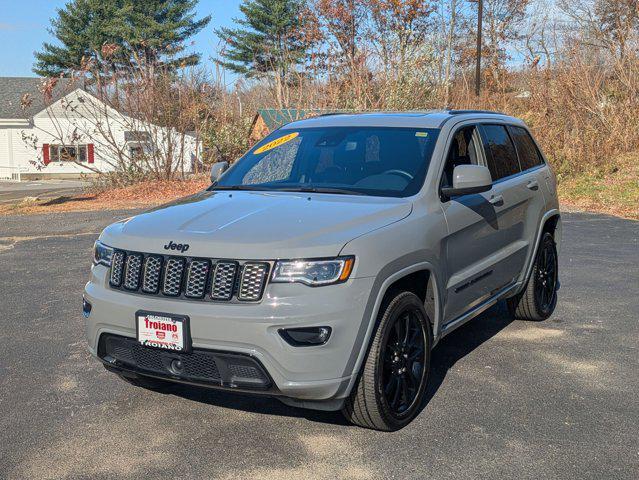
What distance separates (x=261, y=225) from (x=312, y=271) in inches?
17.9

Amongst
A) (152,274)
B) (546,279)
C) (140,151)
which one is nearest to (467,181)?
(152,274)

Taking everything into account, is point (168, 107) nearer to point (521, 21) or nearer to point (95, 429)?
point (95, 429)

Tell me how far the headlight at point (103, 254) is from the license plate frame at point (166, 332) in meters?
0.51

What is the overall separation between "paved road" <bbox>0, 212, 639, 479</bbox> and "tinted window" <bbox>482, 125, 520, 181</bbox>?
1.37 meters

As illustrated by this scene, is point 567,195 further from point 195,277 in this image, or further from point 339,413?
point 195,277

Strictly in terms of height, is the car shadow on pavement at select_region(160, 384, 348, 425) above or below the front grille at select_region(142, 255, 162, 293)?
below

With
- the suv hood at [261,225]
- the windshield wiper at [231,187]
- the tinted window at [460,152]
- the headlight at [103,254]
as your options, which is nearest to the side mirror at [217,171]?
the windshield wiper at [231,187]

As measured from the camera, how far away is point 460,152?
5.33 meters

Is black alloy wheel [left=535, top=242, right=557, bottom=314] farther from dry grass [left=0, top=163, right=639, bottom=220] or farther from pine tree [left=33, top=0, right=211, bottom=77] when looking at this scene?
pine tree [left=33, top=0, right=211, bottom=77]

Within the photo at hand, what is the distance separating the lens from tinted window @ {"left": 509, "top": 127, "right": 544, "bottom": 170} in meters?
6.44

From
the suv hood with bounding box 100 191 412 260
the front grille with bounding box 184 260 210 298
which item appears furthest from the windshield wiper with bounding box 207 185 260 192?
the front grille with bounding box 184 260 210 298

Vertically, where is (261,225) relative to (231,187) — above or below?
below

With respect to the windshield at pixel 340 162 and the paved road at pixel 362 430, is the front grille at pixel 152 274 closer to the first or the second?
the paved road at pixel 362 430

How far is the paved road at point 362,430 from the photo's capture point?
3797 millimetres
